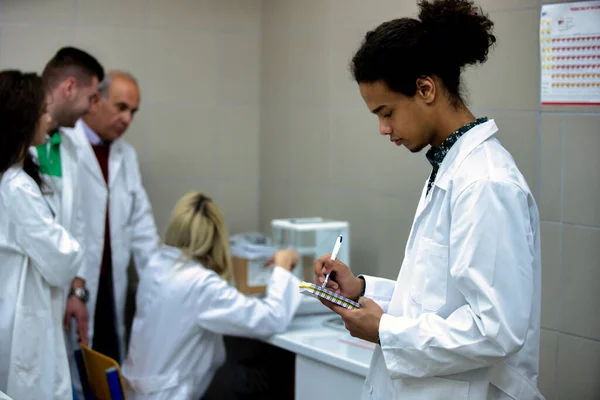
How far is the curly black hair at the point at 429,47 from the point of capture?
144 cm

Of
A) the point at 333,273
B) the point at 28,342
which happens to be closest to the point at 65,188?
the point at 28,342

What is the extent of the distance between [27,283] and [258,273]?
100 cm

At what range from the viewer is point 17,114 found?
2.23 m

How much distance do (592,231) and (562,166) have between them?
21 cm

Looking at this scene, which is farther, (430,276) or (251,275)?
(251,275)

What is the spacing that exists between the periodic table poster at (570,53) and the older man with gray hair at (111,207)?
74.3 inches

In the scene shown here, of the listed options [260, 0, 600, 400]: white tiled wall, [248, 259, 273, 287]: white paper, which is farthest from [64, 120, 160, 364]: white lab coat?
[260, 0, 600, 400]: white tiled wall

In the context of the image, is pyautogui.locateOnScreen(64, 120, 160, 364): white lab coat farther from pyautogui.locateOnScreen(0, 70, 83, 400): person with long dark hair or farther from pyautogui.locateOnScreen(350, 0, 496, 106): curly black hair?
pyautogui.locateOnScreen(350, 0, 496, 106): curly black hair

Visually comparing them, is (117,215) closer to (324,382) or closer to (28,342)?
(28,342)

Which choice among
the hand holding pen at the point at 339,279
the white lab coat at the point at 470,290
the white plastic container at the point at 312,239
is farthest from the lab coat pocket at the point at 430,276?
the white plastic container at the point at 312,239

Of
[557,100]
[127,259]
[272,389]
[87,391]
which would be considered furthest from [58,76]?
[557,100]

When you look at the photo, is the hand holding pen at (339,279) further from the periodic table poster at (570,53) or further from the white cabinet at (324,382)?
the periodic table poster at (570,53)

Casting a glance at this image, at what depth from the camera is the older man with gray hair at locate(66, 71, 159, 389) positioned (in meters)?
3.24

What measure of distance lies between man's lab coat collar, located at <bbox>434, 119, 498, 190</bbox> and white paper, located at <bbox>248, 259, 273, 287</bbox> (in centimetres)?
164
